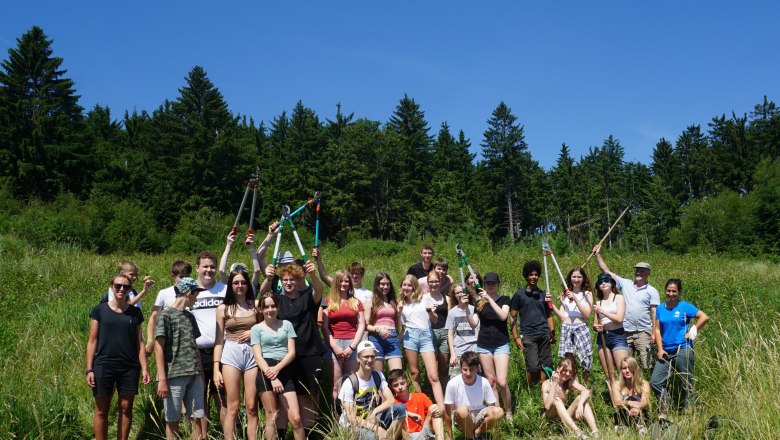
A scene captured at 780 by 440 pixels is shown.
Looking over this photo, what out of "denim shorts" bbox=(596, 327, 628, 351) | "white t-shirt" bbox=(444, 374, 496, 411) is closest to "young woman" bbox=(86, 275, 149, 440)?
"white t-shirt" bbox=(444, 374, 496, 411)

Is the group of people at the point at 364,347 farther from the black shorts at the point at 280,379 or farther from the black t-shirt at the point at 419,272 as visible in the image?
the black t-shirt at the point at 419,272

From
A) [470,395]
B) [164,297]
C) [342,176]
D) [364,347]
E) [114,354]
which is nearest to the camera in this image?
[114,354]

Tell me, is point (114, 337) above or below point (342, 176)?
below

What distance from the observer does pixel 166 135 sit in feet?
159

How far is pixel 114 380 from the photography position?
5.29 m

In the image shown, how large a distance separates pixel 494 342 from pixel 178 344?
3.33 m

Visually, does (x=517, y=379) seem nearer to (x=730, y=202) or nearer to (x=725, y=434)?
(x=725, y=434)

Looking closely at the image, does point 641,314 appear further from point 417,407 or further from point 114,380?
point 114,380

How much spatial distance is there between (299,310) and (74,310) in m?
5.60

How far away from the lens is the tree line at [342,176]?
134 ft

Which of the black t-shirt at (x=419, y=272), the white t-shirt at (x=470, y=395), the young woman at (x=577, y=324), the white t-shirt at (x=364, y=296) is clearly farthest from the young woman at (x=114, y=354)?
the young woman at (x=577, y=324)

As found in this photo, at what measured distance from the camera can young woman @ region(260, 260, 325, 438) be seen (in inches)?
219

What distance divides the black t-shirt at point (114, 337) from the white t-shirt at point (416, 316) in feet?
9.15

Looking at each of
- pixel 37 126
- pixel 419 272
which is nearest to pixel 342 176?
pixel 37 126
